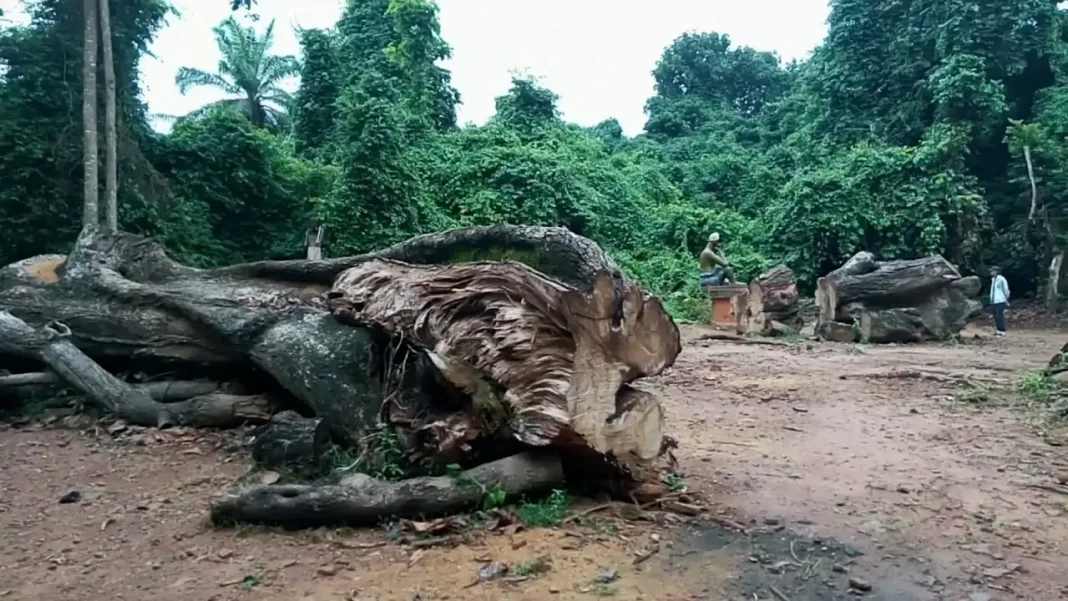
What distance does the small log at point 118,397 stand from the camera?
5219 millimetres

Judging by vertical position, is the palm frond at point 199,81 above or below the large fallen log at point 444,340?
above

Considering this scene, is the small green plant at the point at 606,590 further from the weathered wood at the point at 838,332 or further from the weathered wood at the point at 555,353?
the weathered wood at the point at 838,332

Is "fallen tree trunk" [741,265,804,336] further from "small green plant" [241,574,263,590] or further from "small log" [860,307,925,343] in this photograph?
"small green plant" [241,574,263,590]

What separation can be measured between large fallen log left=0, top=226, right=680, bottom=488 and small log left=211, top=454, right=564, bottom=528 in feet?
0.78

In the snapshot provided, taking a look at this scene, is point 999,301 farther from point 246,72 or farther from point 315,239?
point 246,72

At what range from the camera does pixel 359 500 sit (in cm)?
343

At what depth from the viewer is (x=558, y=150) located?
22844 mm

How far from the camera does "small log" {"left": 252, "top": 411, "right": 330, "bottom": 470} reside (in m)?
4.09

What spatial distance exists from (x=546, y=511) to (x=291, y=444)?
1.44 metres

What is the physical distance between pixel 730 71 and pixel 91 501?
35175 millimetres

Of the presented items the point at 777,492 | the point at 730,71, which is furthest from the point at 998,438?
the point at 730,71

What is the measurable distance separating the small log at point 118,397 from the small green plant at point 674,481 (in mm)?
2699

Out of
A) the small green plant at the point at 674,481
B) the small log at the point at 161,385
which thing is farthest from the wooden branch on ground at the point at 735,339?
the small log at the point at 161,385

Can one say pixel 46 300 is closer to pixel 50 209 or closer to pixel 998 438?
pixel 998 438
